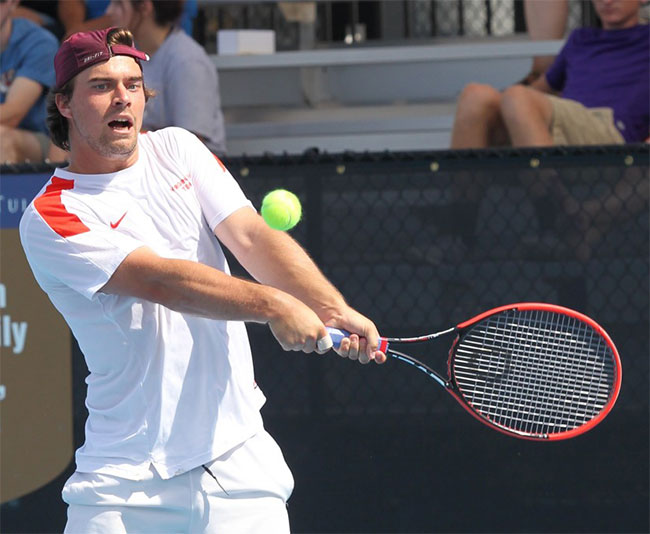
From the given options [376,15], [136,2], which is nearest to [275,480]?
[136,2]

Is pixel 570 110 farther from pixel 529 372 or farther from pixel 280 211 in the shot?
pixel 280 211

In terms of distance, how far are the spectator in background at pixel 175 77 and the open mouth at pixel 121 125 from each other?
1768 millimetres

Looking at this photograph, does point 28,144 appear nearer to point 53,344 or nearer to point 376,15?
point 53,344

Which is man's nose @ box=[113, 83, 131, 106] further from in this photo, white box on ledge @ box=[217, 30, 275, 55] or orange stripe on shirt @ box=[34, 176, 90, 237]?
white box on ledge @ box=[217, 30, 275, 55]

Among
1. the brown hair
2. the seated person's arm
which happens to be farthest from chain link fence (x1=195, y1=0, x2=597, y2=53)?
the brown hair

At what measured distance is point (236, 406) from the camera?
2.45 m

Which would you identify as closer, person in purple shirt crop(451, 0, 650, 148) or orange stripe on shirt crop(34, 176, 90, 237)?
orange stripe on shirt crop(34, 176, 90, 237)

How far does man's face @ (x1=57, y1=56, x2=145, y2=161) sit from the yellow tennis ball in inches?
13.4

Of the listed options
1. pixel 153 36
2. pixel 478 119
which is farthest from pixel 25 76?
pixel 478 119

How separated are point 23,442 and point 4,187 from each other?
2.82 feet

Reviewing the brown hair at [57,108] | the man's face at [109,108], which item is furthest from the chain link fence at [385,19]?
the man's face at [109,108]

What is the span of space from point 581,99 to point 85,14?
2416 millimetres

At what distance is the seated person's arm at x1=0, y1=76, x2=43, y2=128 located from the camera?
4492mm

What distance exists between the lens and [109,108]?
2.38 m
